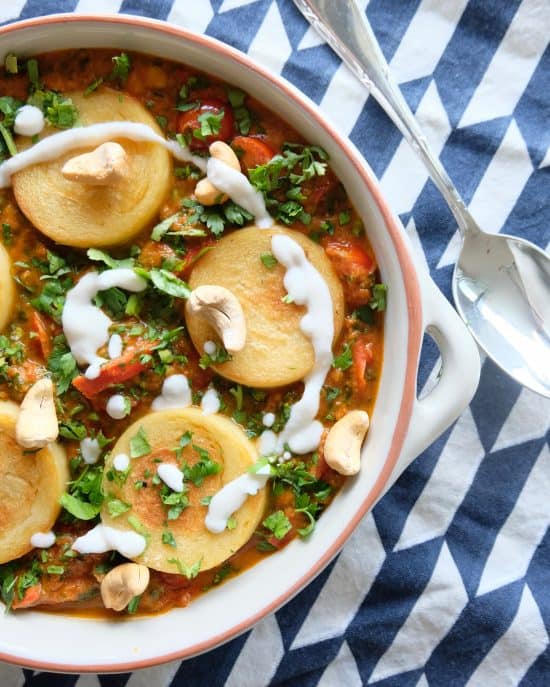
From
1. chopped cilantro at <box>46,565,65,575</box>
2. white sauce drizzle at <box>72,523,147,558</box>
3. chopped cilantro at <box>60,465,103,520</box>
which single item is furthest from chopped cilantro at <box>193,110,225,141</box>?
chopped cilantro at <box>46,565,65,575</box>

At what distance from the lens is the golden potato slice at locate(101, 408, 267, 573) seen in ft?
8.72

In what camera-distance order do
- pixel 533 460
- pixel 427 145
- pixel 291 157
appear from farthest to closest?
pixel 533 460, pixel 427 145, pixel 291 157

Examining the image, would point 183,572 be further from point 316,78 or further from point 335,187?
point 316,78

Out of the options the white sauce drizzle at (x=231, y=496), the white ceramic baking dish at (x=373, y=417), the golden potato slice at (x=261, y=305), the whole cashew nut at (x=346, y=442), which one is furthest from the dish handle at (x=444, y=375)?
the white sauce drizzle at (x=231, y=496)

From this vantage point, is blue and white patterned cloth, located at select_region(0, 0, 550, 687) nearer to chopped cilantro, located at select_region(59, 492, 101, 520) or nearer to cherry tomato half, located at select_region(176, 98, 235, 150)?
cherry tomato half, located at select_region(176, 98, 235, 150)

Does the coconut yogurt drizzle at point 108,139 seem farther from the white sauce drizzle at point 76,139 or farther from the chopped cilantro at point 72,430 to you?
the chopped cilantro at point 72,430

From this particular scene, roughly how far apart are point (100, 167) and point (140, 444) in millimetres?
845

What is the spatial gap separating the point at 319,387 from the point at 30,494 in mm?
967

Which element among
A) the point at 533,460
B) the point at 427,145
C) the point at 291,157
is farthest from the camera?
the point at 533,460

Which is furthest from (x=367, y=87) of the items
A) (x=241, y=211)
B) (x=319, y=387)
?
(x=319, y=387)

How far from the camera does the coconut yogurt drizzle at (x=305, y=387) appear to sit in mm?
2572

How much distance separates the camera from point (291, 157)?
262 centimetres

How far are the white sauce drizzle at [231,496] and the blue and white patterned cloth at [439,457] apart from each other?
1.84ft

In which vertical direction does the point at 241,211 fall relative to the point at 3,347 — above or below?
above
